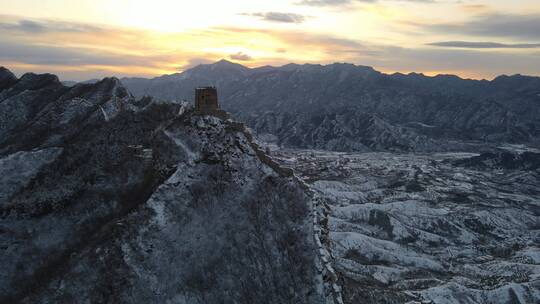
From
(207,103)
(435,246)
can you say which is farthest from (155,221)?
(435,246)

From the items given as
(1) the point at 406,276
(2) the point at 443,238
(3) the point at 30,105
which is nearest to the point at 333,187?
(2) the point at 443,238

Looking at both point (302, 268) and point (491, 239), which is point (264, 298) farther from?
point (491, 239)

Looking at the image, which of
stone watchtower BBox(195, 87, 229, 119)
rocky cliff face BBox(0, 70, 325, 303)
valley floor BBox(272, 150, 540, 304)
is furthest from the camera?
valley floor BBox(272, 150, 540, 304)

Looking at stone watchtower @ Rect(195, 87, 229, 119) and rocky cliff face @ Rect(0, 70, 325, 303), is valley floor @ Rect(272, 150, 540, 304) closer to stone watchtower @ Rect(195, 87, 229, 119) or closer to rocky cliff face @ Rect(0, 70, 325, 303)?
rocky cliff face @ Rect(0, 70, 325, 303)

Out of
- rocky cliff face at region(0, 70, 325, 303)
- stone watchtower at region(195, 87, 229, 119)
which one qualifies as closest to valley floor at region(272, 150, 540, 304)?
rocky cliff face at region(0, 70, 325, 303)

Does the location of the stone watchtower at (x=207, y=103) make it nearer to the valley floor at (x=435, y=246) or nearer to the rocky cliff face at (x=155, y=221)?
the rocky cliff face at (x=155, y=221)
